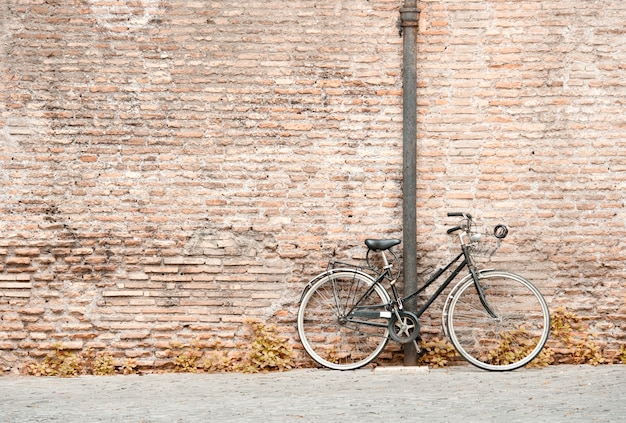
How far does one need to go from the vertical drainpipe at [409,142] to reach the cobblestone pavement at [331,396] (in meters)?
0.84

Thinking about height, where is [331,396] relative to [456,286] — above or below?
below

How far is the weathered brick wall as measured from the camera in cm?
756

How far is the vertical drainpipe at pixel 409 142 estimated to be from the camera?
24.6 ft

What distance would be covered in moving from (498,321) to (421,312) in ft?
2.22

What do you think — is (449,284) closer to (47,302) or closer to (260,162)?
(260,162)

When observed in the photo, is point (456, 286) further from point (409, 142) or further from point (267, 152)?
point (267, 152)

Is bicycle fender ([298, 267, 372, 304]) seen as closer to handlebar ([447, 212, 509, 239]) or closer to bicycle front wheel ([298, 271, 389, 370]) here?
bicycle front wheel ([298, 271, 389, 370])

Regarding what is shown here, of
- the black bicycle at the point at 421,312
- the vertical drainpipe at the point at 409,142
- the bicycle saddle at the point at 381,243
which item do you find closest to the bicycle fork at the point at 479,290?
the black bicycle at the point at 421,312

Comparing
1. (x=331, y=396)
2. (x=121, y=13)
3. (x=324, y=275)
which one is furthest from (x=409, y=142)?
(x=121, y=13)

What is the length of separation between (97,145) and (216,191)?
1107mm

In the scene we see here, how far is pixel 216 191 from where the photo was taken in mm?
7613

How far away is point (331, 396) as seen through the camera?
6.48 metres

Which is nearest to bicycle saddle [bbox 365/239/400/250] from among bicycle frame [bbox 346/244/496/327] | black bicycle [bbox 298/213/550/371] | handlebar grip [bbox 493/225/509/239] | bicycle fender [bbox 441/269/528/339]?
black bicycle [bbox 298/213/550/371]

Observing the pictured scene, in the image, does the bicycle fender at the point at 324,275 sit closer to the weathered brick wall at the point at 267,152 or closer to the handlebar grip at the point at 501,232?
the weathered brick wall at the point at 267,152
